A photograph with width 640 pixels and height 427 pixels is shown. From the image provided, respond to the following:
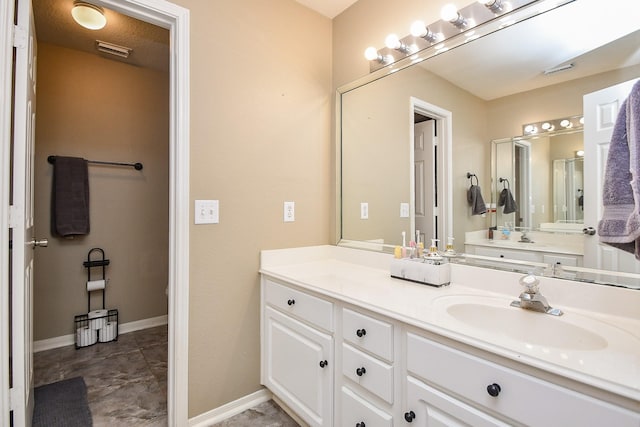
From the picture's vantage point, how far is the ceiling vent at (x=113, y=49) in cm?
253

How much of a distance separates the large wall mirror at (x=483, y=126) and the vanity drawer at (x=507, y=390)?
1.98 feet

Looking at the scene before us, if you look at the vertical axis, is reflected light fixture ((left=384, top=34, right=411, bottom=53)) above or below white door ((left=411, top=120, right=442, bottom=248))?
above

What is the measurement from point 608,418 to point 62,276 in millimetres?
3387

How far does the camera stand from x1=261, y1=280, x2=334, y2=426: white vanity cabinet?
4.54 ft

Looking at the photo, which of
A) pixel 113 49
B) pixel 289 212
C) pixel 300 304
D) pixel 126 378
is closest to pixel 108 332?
pixel 126 378

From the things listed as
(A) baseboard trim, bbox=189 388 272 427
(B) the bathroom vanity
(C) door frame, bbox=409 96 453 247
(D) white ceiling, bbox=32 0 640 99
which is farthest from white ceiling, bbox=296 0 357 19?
(A) baseboard trim, bbox=189 388 272 427

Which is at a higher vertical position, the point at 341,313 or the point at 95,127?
the point at 95,127

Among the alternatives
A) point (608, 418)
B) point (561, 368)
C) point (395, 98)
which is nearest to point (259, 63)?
point (395, 98)

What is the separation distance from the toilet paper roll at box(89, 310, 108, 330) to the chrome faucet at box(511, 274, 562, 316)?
10.1ft

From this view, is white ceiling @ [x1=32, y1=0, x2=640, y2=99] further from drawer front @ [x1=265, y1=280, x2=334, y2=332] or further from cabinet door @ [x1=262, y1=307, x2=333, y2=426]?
cabinet door @ [x1=262, y1=307, x2=333, y2=426]

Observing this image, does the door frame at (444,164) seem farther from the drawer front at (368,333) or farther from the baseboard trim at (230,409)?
the baseboard trim at (230,409)

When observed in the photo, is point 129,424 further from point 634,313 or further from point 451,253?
point 634,313

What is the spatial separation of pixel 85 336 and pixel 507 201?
10.5ft

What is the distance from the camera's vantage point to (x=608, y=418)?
664 mm
